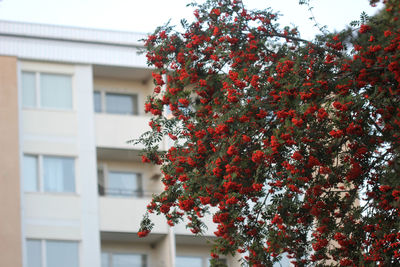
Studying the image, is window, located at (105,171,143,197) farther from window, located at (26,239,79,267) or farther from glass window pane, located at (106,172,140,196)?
window, located at (26,239,79,267)

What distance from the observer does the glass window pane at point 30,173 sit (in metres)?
27.8

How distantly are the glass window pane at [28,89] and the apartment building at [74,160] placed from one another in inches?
1.2

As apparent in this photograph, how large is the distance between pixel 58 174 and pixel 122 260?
3.13m

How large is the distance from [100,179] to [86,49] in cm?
400

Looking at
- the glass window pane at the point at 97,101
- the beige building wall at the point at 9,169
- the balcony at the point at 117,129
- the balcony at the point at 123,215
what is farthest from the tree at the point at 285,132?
the glass window pane at the point at 97,101

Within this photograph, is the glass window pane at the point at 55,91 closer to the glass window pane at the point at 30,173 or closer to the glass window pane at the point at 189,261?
the glass window pane at the point at 30,173

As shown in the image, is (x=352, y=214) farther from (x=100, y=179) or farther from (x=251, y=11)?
(x=100, y=179)

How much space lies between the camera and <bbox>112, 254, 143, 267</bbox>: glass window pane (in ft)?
93.1

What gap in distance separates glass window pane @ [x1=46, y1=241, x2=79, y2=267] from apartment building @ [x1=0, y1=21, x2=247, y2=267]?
1.1 inches

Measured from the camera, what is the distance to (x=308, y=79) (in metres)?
13.9

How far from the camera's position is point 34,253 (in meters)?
26.8

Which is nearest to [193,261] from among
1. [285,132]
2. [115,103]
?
[115,103]

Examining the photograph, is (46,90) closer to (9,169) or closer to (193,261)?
(9,169)

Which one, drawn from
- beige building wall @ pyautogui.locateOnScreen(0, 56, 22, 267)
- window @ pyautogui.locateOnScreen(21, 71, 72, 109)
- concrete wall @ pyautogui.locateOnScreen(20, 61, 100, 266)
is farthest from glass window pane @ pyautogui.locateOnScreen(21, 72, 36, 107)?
beige building wall @ pyautogui.locateOnScreen(0, 56, 22, 267)
